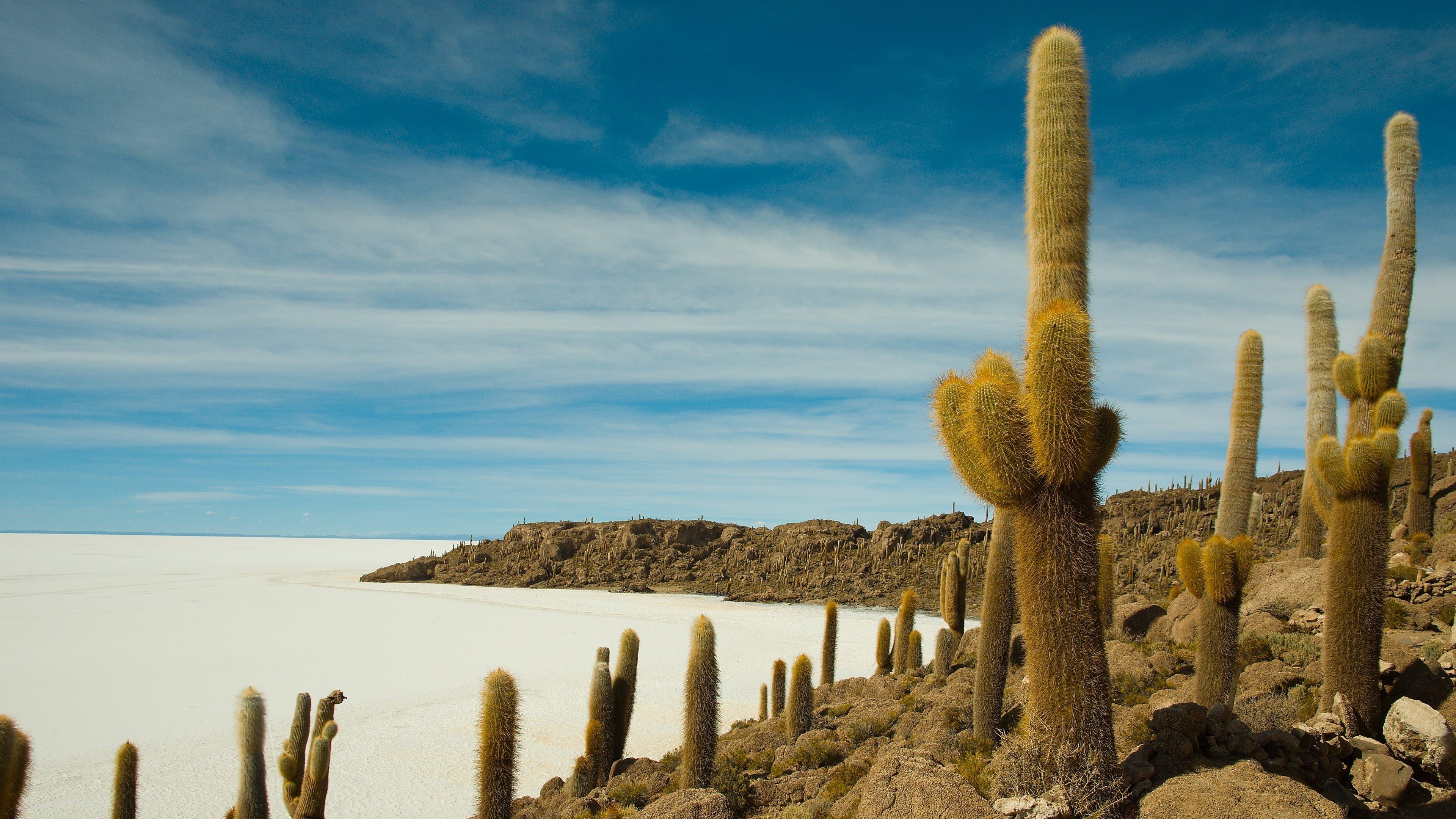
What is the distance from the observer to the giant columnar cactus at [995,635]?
381 inches

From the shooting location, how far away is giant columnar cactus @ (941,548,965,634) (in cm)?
1399

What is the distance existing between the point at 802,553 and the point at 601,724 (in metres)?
42.7

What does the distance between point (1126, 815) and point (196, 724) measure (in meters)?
18.9

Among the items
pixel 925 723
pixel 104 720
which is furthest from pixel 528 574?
pixel 925 723

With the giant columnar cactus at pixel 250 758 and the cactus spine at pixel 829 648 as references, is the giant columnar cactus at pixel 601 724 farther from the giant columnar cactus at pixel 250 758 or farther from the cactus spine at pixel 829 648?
the cactus spine at pixel 829 648

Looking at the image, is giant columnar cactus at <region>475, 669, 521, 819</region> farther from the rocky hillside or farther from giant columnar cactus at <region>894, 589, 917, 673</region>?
the rocky hillside

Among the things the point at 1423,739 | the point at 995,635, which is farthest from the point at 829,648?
the point at 1423,739

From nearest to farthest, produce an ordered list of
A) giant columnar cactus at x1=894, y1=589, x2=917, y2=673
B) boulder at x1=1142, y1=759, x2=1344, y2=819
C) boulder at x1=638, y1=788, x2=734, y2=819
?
boulder at x1=1142, y1=759, x2=1344, y2=819
boulder at x1=638, y1=788, x2=734, y2=819
giant columnar cactus at x1=894, y1=589, x2=917, y2=673

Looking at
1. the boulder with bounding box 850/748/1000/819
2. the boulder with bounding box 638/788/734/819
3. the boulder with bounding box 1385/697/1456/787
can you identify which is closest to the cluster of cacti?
the boulder with bounding box 638/788/734/819

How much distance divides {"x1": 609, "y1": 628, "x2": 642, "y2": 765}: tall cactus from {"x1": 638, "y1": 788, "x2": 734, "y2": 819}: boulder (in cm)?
343

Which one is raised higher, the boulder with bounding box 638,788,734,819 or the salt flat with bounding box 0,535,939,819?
the boulder with bounding box 638,788,734,819

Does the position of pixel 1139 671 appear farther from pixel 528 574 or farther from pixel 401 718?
pixel 528 574

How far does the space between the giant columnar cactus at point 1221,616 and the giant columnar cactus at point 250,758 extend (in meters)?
10.4

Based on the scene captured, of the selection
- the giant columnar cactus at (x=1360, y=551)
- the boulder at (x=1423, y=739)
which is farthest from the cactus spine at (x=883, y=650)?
the boulder at (x=1423, y=739)
